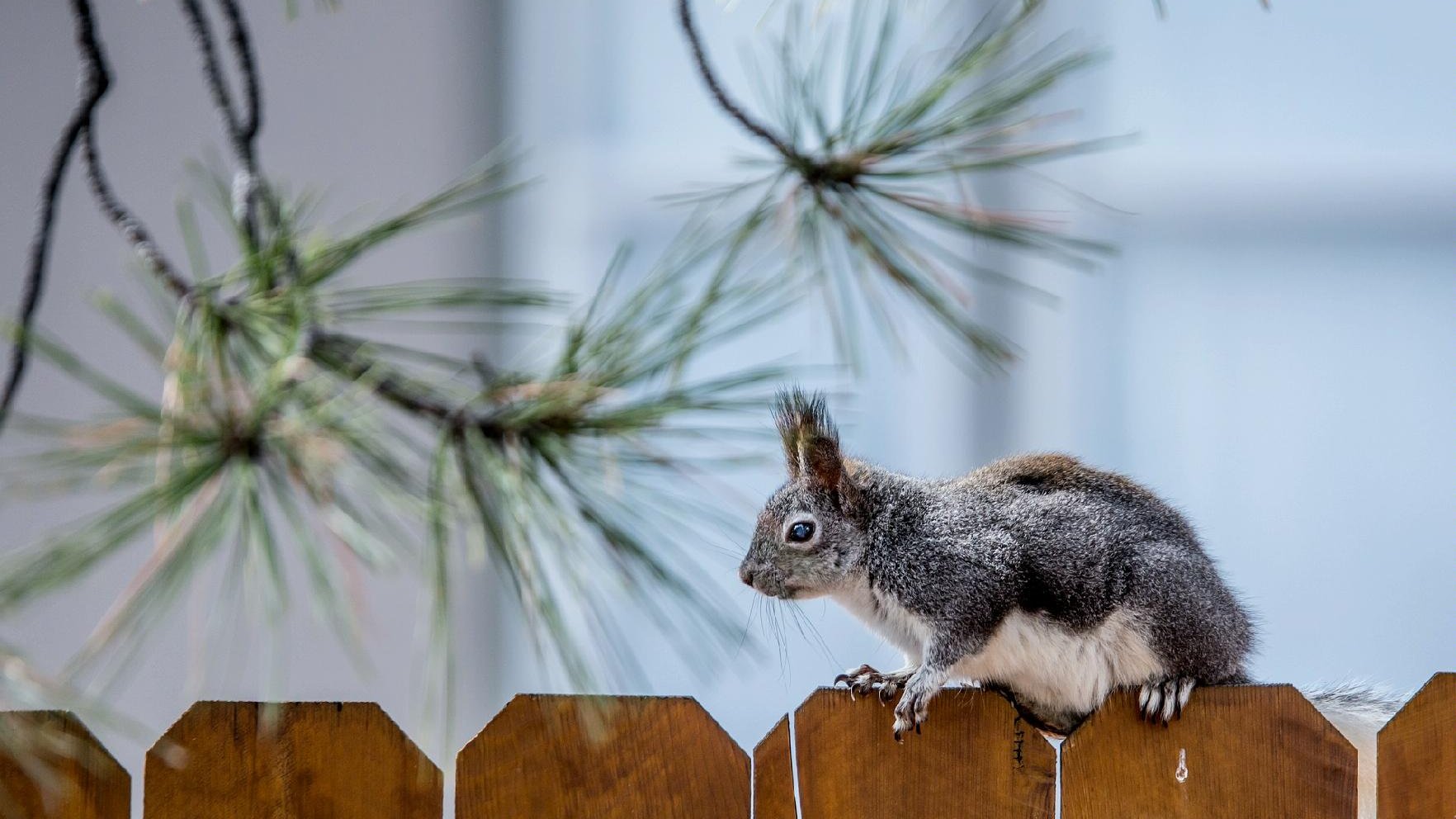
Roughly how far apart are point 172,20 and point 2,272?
518 mm

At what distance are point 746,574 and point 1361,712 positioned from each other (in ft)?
1.84

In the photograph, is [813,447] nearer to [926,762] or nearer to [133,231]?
[926,762]

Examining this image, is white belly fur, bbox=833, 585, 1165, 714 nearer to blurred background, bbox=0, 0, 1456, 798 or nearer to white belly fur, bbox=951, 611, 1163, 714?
white belly fur, bbox=951, 611, 1163, 714

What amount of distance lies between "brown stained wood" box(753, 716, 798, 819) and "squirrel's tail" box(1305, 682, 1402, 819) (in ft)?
1.54

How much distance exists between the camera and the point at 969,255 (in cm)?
231

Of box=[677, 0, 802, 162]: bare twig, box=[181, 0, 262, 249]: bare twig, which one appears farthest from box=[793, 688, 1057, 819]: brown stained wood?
box=[181, 0, 262, 249]: bare twig

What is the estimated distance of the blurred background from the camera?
2.22m

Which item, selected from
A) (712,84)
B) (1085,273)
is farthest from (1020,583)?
(1085,273)

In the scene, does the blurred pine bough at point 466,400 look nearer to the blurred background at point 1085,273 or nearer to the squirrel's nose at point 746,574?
the squirrel's nose at point 746,574

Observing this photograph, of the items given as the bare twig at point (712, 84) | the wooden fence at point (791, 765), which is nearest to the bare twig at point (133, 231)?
the bare twig at point (712, 84)

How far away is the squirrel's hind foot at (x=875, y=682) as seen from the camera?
3.72ft

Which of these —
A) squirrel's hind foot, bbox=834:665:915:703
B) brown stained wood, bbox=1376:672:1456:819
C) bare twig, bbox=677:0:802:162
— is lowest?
brown stained wood, bbox=1376:672:1456:819

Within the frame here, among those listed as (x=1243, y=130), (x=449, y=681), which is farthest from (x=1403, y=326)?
(x=449, y=681)

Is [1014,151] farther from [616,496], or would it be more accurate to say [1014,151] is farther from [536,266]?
[536,266]
